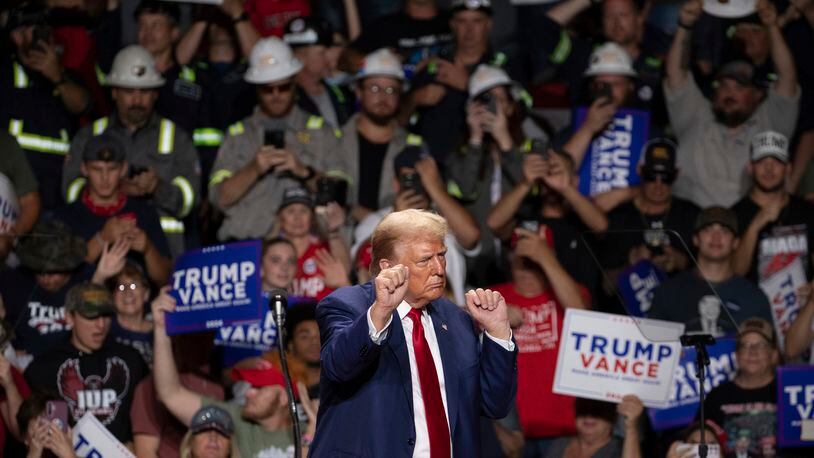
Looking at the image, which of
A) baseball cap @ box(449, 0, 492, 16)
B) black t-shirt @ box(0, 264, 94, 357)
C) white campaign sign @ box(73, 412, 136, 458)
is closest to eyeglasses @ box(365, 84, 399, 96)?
baseball cap @ box(449, 0, 492, 16)

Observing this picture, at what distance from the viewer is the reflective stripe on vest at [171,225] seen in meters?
9.69

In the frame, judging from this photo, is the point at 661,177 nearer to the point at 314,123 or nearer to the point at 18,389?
the point at 314,123

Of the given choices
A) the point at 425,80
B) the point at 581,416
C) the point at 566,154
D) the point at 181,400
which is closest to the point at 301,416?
the point at 181,400

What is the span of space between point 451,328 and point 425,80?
5.70m

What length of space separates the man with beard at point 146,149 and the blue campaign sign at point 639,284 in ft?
9.74

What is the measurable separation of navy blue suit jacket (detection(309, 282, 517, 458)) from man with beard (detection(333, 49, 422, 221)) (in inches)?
183

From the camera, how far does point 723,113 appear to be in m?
10.3

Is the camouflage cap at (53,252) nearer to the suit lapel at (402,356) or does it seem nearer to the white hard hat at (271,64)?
the white hard hat at (271,64)

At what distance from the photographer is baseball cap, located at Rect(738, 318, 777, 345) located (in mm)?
8438

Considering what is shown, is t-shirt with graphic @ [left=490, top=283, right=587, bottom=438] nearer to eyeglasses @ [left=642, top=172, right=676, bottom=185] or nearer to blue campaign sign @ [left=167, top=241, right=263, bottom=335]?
eyeglasses @ [left=642, top=172, right=676, bottom=185]

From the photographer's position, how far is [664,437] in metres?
8.36

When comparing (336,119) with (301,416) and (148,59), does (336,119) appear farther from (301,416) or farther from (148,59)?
(301,416)

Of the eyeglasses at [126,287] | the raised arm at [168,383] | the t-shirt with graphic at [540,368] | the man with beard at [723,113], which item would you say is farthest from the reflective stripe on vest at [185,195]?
the man with beard at [723,113]

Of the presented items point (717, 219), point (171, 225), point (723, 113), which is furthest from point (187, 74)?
point (717, 219)
